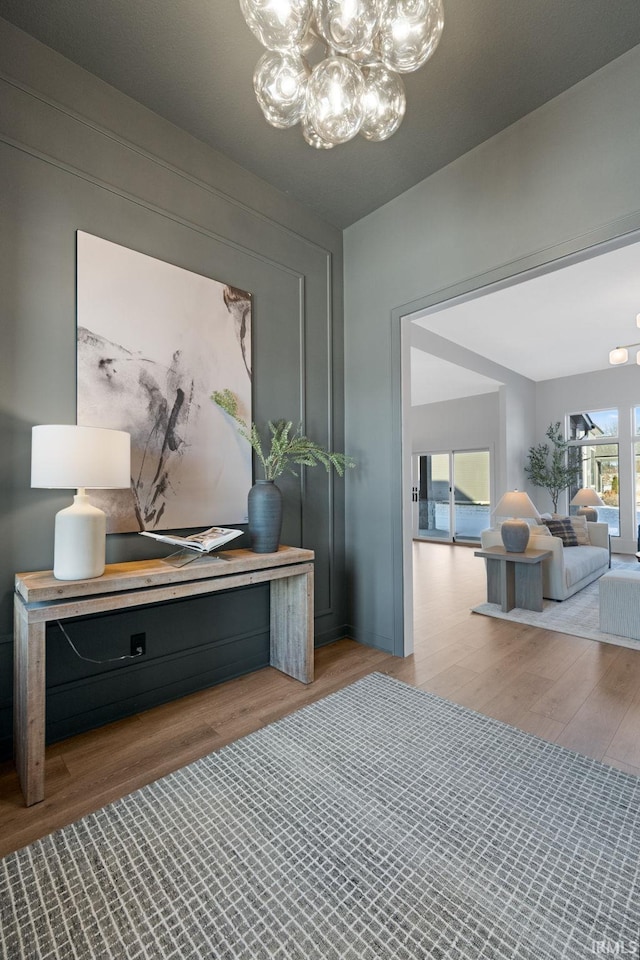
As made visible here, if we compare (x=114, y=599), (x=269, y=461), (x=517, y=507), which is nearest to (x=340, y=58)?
(x=269, y=461)

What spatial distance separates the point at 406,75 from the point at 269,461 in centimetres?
213

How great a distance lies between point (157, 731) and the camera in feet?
6.79

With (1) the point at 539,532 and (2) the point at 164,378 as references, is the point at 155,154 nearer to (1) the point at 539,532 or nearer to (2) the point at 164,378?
(2) the point at 164,378

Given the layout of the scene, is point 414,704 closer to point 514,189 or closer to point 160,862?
point 160,862

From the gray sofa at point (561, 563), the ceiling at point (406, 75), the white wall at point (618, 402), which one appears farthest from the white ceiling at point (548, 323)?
the gray sofa at point (561, 563)

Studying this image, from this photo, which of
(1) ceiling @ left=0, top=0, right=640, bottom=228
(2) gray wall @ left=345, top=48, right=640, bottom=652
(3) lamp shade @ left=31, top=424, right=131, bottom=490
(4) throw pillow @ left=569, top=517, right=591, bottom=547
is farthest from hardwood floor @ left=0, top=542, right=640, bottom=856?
(1) ceiling @ left=0, top=0, right=640, bottom=228

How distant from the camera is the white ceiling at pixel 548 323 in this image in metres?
4.34

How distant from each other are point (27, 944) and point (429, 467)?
929 centimetres

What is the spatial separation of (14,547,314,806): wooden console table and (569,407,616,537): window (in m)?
7.49

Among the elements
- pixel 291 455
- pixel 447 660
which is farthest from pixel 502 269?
pixel 447 660

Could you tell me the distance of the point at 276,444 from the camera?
8.68ft

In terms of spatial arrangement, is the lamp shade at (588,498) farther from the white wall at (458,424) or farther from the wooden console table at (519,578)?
the wooden console table at (519,578)

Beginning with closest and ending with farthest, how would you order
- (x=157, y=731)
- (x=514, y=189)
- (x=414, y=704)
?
(x=157, y=731)
(x=414, y=704)
(x=514, y=189)

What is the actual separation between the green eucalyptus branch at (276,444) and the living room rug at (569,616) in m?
2.16
